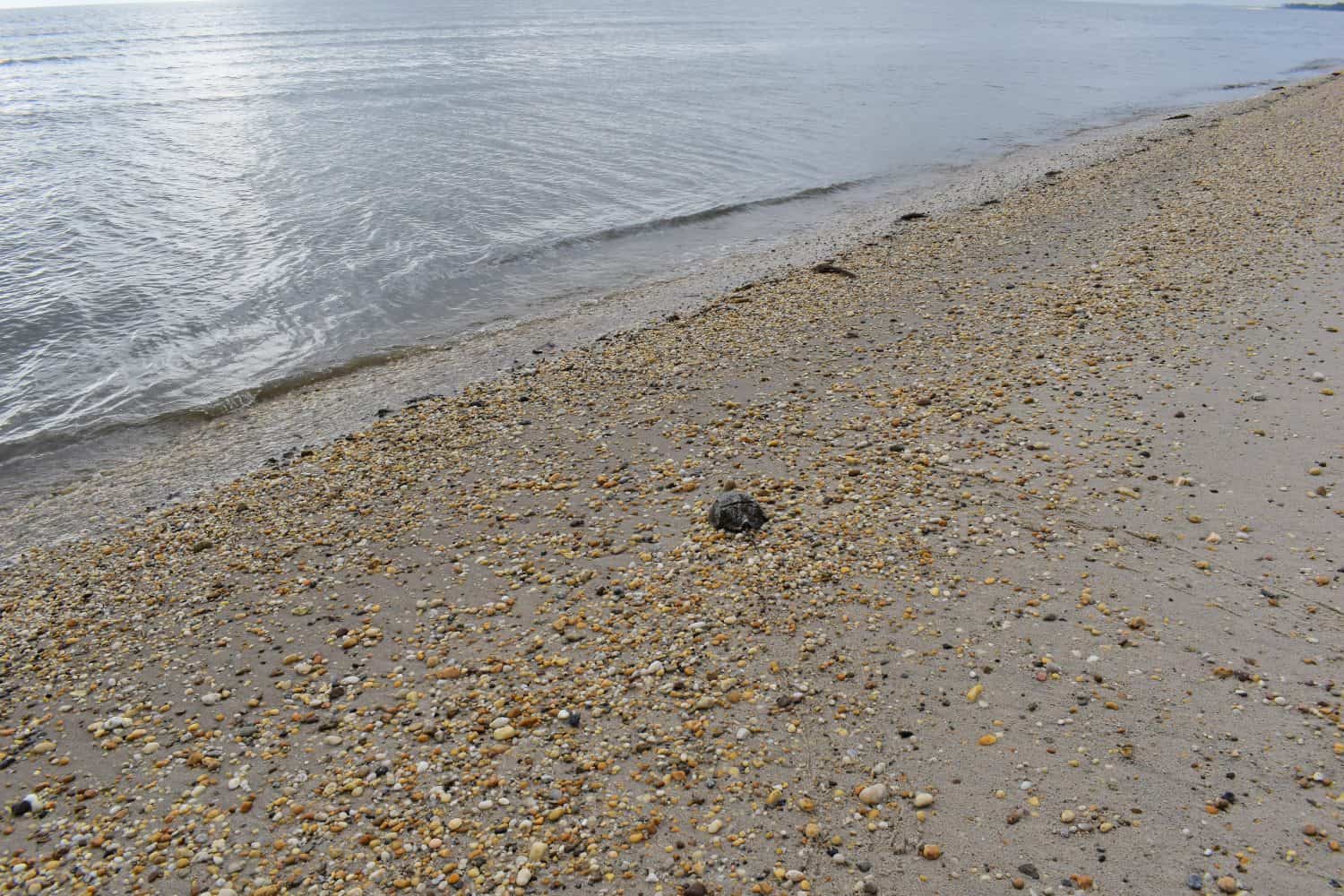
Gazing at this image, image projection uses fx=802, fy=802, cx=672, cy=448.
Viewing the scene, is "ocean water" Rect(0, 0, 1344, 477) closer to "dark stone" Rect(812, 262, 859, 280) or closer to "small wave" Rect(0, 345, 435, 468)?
"small wave" Rect(0, 345, 435, 468)

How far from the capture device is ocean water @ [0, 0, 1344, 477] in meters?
13.1

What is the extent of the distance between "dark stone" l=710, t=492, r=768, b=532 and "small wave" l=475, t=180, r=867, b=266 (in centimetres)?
1110

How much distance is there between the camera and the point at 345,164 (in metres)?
23.6

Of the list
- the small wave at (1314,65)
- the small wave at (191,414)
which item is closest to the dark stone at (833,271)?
the small wave at (191,414)

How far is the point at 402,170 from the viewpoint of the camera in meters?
22.9

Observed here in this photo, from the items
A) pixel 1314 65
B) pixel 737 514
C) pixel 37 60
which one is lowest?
pixel 737 514

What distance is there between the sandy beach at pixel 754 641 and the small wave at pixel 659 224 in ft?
24.5

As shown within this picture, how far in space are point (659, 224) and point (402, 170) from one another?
29.8 feet

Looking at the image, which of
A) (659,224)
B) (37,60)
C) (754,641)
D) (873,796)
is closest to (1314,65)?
(659,224)

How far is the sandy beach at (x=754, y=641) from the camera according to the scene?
13.2 feet

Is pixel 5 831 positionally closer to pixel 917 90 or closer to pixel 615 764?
pixel 615 764

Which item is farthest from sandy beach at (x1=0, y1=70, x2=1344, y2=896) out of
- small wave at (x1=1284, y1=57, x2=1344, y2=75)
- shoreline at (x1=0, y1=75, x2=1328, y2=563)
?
small wave at (x1=1284, y1=57, x2=1344, y2=75)

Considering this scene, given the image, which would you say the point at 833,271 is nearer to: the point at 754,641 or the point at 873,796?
the point at 754,641

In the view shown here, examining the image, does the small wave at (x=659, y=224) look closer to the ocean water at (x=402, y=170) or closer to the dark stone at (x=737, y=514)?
the ocean water at (x=402, y=170)
